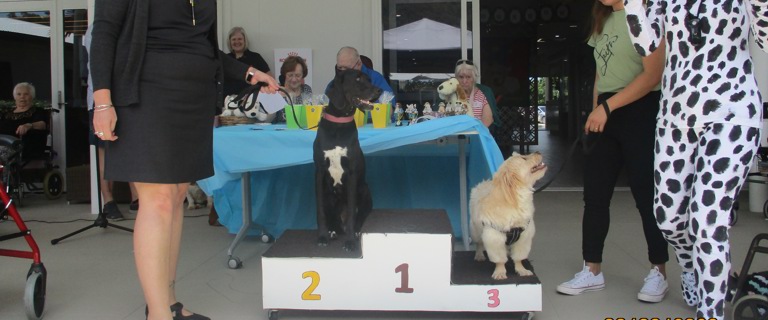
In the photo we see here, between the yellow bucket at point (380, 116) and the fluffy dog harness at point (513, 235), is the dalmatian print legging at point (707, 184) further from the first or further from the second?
the yellow bucket at point (380, 116)

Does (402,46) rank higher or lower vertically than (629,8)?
higher

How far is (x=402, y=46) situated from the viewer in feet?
21.9

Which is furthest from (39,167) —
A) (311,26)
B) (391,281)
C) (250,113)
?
(391,281)

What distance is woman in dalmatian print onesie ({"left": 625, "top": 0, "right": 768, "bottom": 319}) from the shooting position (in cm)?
217

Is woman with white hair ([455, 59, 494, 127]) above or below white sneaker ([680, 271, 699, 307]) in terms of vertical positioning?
above

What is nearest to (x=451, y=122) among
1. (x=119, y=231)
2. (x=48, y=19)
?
(x=119, y=231)

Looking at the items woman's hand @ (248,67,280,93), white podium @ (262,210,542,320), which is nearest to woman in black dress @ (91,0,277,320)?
woman's hand @ (248,67,280,93)

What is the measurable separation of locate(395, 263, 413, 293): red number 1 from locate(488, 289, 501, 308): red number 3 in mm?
315

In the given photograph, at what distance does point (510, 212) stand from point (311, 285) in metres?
0.85

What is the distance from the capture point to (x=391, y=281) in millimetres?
2584

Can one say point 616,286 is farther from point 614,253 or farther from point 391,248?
point 391,248

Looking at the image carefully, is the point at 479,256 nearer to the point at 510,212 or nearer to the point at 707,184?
the point at 510,212

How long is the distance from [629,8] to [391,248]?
1281 mm

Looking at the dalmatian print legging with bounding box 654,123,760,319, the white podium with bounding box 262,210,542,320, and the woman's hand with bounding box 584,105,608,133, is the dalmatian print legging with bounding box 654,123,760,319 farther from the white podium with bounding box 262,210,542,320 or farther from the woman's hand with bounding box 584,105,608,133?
the white podium with bounding box 262,210,542,320
